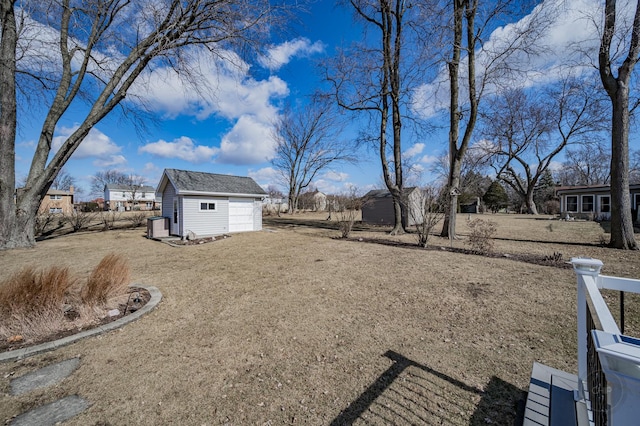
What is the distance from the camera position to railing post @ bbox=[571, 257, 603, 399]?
180 cm

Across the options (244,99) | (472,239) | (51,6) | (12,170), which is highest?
(51,6)

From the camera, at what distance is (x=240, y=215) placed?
49.4ft

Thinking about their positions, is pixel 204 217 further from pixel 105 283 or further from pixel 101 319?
pixel 101 319

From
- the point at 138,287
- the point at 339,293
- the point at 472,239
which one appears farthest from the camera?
the point at 472,239

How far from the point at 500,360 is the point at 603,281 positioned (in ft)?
4.63

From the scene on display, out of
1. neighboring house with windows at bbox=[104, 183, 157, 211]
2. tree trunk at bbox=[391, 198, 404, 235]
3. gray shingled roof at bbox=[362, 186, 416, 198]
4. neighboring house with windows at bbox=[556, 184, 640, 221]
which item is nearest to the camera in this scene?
tree trunk at bbox=[391, 198, 404, 235]

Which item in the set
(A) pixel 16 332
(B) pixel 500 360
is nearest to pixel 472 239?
(B) pixel 500 360

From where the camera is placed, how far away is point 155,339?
320cm

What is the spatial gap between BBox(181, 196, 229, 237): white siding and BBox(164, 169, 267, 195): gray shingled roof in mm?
501

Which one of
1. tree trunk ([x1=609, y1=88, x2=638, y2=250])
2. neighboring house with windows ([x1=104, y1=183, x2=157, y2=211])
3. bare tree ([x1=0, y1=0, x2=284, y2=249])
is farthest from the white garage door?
neighboring house with windows ([x1=104, y1=183, x2=157, y2=211])

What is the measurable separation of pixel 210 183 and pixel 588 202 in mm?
27976

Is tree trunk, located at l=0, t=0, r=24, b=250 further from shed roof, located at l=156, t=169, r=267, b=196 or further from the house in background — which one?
the house in background

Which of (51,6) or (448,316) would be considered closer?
(448,316)

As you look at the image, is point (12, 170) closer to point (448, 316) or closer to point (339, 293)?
point (339, 293)
